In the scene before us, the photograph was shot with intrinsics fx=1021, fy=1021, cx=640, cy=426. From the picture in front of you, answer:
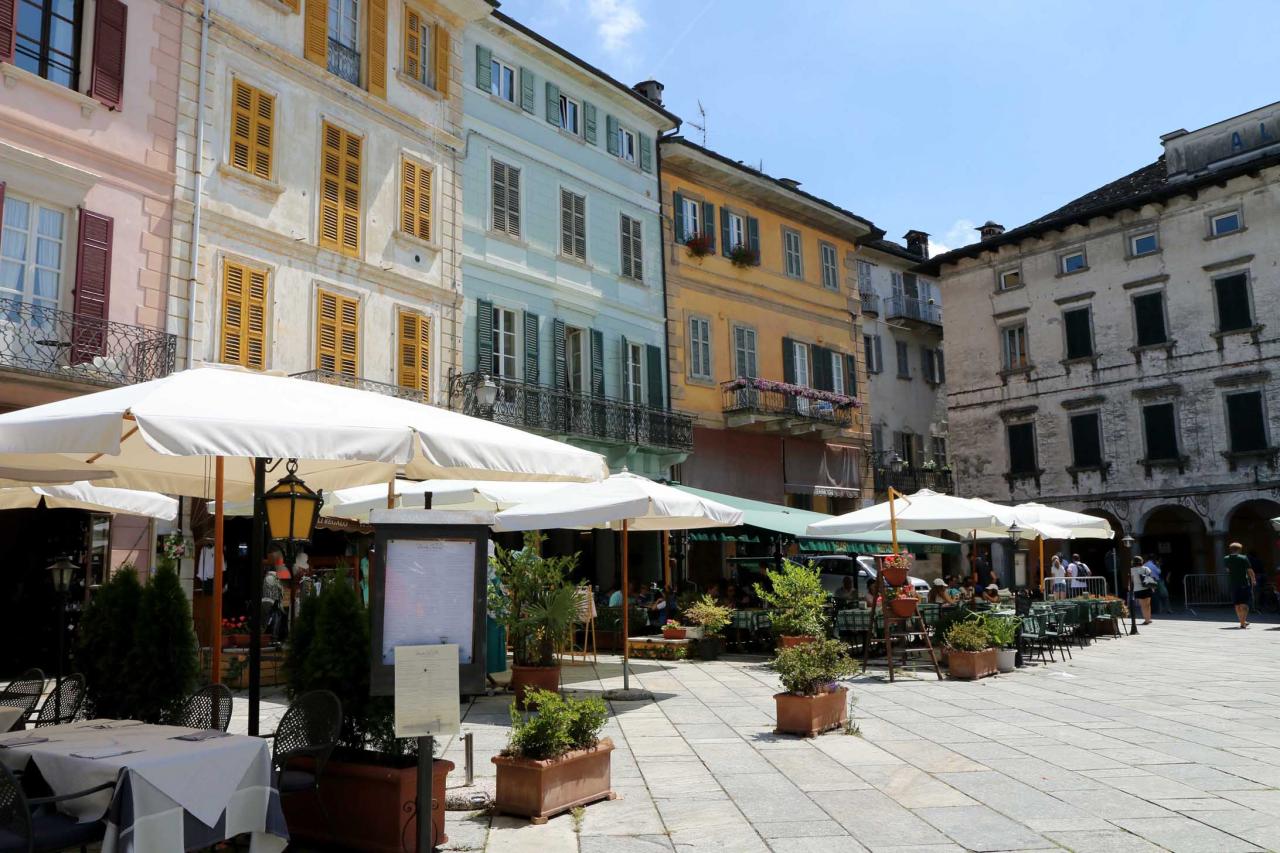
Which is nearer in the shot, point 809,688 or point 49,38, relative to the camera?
point 809,688

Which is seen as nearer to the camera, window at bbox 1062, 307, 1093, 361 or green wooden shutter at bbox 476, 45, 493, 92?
green wooden shutter at bbox 476, 45, 493, 92

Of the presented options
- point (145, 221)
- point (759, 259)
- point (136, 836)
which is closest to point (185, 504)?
point (145, 221)

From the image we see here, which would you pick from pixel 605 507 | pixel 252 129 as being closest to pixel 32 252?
pixel 252 129

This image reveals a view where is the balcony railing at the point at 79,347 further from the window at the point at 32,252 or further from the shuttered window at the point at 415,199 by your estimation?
the shuttered window at the point at 415,199

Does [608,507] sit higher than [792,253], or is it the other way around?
[792,253]

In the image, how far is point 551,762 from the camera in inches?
227

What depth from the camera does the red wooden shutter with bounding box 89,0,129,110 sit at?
13.7 metres

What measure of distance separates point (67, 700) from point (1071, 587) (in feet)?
66.4

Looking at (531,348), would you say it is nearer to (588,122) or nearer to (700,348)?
(700,348)

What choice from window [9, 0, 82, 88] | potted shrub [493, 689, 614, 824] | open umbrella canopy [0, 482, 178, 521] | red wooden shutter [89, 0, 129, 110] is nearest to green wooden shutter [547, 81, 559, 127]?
red wooden shutter [89, 0, 129, 110]

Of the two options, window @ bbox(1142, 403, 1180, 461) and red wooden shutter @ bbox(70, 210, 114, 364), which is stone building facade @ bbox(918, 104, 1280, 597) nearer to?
window @ bbox(1142, 403, 1180, 461)

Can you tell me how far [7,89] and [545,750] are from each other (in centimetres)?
1178

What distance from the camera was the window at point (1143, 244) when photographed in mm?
30052

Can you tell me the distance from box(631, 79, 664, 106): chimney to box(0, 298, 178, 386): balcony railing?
15.3 m
